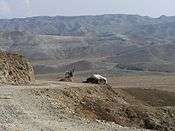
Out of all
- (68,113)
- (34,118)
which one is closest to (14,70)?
(68,113)

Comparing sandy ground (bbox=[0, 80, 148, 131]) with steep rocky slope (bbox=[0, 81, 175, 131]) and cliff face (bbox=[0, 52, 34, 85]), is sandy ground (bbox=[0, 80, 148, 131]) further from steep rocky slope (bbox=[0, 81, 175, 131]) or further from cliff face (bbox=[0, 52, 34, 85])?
cliff face (bbox=[0, 52, 34, 85])

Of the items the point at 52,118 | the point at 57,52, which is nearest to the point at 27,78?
the point at 52,118

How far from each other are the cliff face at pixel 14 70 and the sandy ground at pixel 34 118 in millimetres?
8541

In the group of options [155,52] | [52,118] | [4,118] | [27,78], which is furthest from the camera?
[155,52]

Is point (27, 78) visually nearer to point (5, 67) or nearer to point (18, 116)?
point (5, 67)

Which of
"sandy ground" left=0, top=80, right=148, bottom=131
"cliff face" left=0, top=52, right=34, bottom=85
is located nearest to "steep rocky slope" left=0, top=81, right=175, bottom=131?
"sandy ground" left=0, top=80, right=148, bottom=131

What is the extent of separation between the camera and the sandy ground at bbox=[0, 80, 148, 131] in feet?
68.3

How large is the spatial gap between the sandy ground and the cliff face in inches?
336

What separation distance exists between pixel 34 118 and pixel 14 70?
15161 mm

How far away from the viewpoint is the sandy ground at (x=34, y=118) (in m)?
20.8

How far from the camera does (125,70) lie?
395 feet

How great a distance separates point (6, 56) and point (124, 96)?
10043 millimetres

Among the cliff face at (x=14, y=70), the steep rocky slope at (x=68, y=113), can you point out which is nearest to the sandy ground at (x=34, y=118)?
the steep rocky slope at (x=68, y=113)

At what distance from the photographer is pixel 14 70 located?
1453 inches
